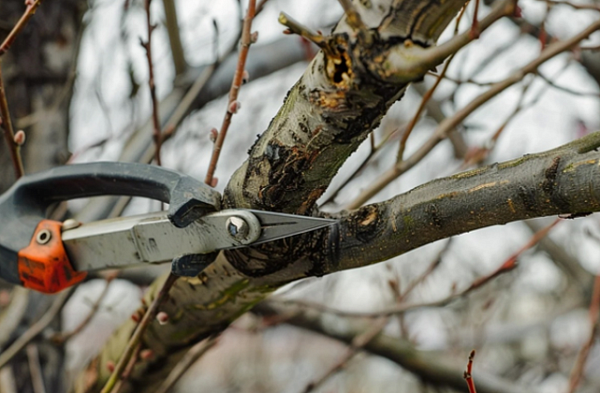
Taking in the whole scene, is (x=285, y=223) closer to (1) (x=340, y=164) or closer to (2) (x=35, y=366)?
(1) (x=340, y=164)

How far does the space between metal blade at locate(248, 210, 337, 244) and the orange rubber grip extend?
424 mm

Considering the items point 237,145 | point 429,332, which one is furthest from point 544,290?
point 237,145

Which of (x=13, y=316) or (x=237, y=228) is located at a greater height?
(x=13, y=316)

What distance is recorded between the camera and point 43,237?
38.6 inches

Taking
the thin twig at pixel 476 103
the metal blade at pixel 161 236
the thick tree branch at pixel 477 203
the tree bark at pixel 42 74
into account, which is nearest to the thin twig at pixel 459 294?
the thin twig at pixel 476 103

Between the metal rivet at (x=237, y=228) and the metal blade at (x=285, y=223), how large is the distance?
0.02 metres

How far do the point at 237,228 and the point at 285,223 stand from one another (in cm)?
6

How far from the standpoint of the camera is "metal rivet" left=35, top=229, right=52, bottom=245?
975mm

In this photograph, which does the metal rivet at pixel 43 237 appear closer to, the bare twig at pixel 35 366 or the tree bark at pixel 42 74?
the bare twig at pixel 35 366

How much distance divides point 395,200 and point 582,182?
226 mm

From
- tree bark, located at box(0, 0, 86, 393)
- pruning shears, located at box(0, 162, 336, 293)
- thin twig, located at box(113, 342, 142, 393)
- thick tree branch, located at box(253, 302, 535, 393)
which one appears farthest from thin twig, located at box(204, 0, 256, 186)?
tree bark, located at box(0, 0, 86, 393)

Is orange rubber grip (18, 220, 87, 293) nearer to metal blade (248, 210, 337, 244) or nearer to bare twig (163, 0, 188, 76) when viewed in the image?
metal blade (248, 210, 337, 244)

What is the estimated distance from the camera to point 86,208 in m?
1.76

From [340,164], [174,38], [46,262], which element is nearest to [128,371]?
[46,262]
